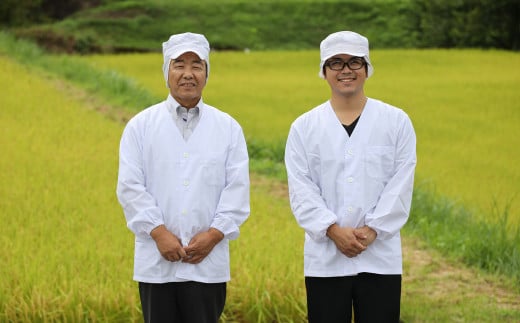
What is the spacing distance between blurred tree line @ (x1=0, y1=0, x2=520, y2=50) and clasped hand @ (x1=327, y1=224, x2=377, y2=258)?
23.0 meters

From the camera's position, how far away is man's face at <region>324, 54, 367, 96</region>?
333 centimetres

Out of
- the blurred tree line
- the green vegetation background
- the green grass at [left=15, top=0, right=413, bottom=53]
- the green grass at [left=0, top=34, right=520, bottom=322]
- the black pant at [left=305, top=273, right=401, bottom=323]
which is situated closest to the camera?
the black pant at [left=305, top=273, right=401, bottom=323]

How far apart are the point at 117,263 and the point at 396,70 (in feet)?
46.6

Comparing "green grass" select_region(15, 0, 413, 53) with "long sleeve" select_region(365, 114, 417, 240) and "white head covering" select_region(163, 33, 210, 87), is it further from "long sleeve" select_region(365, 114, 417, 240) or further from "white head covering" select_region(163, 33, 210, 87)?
"long sleeve" select_region(365, 114, 417, 240)

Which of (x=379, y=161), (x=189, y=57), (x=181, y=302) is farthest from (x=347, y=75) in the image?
(x=181, y=302)

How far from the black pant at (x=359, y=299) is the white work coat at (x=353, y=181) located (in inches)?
1.9

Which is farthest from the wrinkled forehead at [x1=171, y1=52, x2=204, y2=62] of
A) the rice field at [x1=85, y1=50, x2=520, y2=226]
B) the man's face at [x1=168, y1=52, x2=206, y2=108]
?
the rice field at [x1=85, y1=50, x2=520, y2=226]

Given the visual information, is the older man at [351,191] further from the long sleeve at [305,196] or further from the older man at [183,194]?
the older man at [183,194]

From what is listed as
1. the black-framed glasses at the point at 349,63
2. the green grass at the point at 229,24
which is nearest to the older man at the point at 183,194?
the black-framed glasses at the point at 349,63

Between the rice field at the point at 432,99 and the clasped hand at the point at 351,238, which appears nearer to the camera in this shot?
the clasped hand at the point at 351,238

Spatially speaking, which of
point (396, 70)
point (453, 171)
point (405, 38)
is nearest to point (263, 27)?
point (405, 38)

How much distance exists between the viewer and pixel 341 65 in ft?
→ 11.0

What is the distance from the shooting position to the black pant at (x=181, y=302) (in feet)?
10.9

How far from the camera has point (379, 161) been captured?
3359 millimetres
